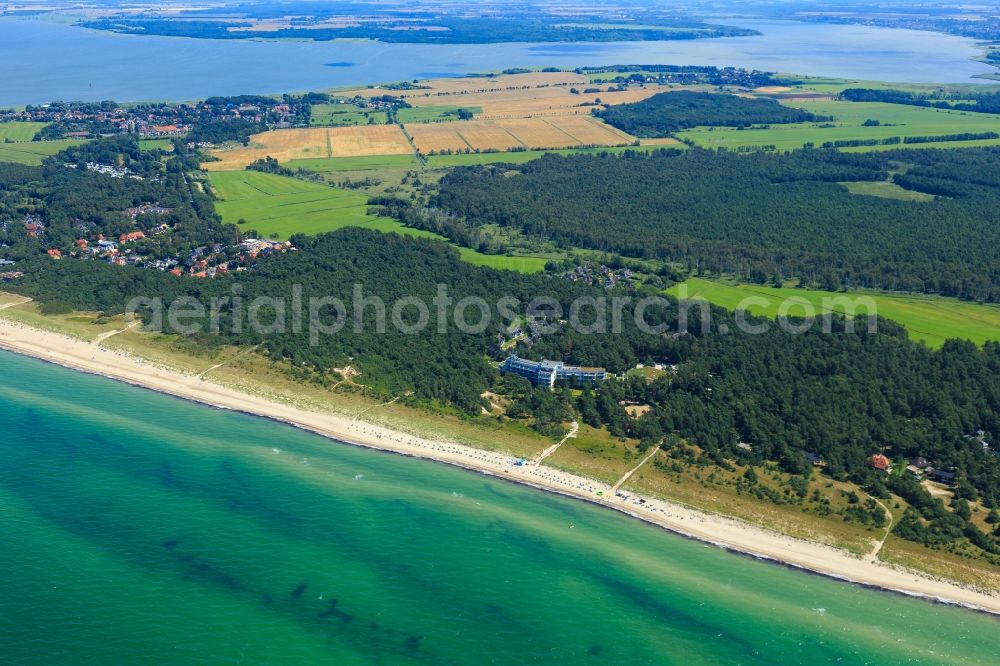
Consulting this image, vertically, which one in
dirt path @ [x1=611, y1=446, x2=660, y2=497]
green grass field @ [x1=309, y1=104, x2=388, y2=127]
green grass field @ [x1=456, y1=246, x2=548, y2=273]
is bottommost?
dirt path @ [x1=611, y1=446, x2=660, y2=497]

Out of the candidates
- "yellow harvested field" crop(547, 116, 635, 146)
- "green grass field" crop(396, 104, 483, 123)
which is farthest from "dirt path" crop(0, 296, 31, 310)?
"green grass field" crop(396, 104, 483, 123)

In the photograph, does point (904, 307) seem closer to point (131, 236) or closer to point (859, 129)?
point (131, 236)

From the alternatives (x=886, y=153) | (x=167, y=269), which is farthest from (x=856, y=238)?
(x=167, y=269)

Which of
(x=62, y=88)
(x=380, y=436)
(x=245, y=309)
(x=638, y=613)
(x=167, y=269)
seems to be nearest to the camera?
(x=638, y=613)

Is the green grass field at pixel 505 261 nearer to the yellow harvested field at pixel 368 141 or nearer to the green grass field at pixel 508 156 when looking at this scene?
the green grass field at pixel 508 156

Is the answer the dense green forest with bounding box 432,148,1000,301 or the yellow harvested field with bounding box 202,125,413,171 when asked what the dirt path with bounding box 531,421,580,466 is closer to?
the dense green forest with bounding box 432,148,1000,301

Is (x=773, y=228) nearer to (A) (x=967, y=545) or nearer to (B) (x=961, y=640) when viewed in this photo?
(A) (x=967, y=545)

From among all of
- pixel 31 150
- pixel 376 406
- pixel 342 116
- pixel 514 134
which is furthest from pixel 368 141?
pixel 376 406
